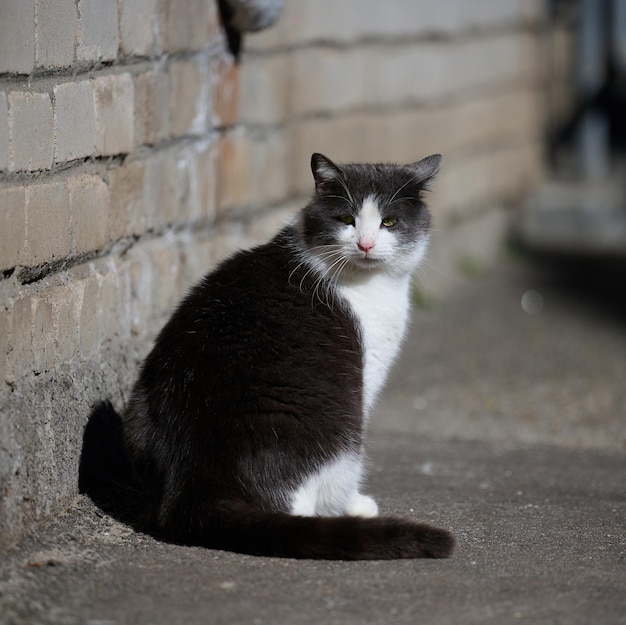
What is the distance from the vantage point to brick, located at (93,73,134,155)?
368cm

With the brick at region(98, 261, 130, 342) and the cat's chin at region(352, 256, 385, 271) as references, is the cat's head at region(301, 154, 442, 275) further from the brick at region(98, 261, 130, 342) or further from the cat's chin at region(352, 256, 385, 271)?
the brick at region(98, 261, 130, 342)

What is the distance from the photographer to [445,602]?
8.85 ft

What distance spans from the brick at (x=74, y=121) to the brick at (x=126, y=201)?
10.0 inches

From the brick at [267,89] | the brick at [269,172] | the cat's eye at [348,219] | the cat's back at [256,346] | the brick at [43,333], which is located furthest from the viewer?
the brick at [269,172]

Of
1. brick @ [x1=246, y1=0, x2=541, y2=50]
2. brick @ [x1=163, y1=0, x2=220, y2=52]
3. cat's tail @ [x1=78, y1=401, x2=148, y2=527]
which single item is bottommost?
cat's tail @ [x1=78, y1=401, x2=148, y2=527]

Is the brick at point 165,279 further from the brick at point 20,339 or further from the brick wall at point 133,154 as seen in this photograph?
the brick at point 20,339

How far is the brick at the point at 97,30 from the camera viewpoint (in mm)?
3520

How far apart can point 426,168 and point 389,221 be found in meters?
0.29

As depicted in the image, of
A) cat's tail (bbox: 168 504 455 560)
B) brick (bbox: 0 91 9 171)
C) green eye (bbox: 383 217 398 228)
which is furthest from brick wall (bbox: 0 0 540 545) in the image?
green eye (bbox: 383 217 398 228)

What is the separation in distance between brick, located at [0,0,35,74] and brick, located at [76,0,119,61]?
369 millimetres

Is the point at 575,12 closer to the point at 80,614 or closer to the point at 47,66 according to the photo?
the point at 47,66

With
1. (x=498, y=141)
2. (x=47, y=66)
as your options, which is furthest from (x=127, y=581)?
A: (x=498, y=141)

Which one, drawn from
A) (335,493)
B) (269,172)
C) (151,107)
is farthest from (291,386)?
(269,172)

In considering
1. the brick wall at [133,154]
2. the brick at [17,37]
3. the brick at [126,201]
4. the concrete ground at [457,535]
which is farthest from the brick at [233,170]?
the brick at [17,37]
